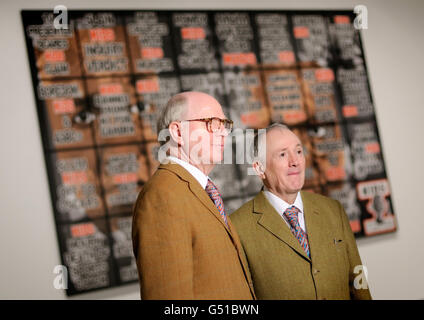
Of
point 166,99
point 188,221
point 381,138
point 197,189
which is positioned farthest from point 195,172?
point 381,138

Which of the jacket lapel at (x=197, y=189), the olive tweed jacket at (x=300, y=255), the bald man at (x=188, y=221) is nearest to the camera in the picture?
the bald man at (x=188, y=221)

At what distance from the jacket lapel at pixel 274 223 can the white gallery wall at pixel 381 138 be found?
1.54 m

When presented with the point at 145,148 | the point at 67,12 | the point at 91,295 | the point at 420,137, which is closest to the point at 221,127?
the point at 145,148

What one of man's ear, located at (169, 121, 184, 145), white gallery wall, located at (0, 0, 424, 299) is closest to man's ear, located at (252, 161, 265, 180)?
man's ear, located at (169, 121, 184, 145)

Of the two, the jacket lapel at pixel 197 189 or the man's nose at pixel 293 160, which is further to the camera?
the man's nose at pixel 293 160

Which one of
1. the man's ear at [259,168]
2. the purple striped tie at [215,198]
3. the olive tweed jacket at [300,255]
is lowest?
the olive tweed jacket at [300,255]

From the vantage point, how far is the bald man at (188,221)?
1207mm

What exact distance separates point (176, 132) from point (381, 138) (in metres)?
2.73

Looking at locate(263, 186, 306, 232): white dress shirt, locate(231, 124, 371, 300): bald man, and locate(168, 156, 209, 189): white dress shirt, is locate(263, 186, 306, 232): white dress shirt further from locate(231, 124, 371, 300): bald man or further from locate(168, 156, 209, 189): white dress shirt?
locate(168, 156, 209, 189): white dress shirt

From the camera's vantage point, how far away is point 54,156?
2799mm

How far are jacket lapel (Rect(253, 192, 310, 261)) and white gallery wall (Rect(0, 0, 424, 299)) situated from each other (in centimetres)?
154

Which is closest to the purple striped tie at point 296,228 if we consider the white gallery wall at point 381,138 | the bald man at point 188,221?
the bald man at point 188,221

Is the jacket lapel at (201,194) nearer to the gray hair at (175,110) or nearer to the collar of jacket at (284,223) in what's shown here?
the gray hair at (175,110)

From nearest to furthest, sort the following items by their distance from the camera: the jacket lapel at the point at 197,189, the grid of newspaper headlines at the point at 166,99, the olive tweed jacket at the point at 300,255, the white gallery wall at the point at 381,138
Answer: the jacket lapel at the point at 197,189 < the olive tweed jacket at the point at 300,255 < the white gallery wall at the point at 381,138 < the grid of newspaper headlines at the point at 166,99
